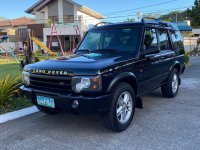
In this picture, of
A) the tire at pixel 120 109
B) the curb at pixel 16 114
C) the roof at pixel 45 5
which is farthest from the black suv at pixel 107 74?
the roof at pixel 45 5

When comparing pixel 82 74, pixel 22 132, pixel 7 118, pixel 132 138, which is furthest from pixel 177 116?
pixel 7 118

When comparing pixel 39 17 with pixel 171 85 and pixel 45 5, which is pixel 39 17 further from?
pixel 171 85

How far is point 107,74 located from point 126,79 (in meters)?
0.63

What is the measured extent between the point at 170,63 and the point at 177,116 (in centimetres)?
163

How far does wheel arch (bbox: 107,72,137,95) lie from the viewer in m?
4.28

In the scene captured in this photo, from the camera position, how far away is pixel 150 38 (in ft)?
18.6

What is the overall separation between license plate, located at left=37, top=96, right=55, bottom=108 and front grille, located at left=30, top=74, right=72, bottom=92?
0.16 m

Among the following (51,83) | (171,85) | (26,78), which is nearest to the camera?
(51,83)

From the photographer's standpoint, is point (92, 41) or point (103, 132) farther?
point (92, 41)

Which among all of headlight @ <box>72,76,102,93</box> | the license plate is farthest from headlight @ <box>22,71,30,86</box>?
headlight @ <box>72,76,102,93</box>

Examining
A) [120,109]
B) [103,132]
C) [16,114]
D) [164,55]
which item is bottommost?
[103,132]

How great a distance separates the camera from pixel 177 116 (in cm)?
546

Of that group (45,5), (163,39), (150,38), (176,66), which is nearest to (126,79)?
(150,38)

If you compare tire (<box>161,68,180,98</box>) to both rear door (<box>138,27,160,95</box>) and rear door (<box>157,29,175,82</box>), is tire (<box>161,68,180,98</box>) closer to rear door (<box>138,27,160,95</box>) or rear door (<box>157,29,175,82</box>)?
rear door (<box>157,29,175,82</box>)
